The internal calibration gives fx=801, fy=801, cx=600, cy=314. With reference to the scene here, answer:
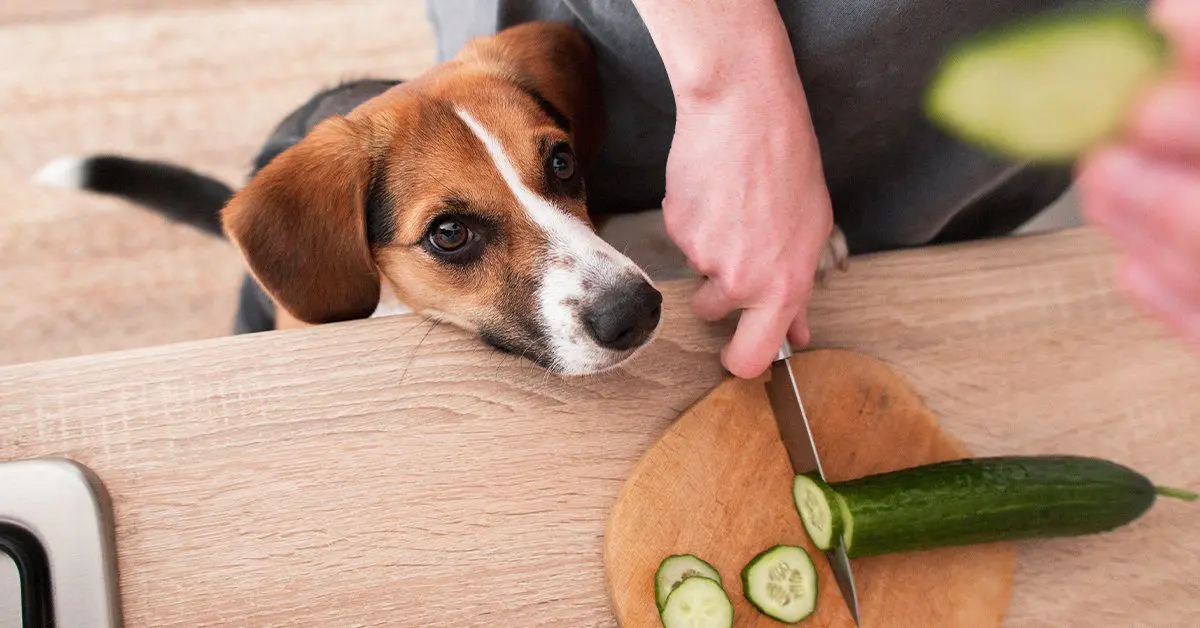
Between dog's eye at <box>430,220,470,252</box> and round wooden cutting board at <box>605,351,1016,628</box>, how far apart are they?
46cm

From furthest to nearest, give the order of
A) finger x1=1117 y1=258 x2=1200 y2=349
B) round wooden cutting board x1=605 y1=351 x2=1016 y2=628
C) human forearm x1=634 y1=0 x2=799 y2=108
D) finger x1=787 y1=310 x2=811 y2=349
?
finger x1=787 y1=310 x2=811 y2=349 → round wooden cutting board x1=605 y1=351 x2=1016 y2=628 → human forearm x1=634 y1=0 x2=799 y2=108 → finger x1=1117 y1=258 x2=1200 y2=349

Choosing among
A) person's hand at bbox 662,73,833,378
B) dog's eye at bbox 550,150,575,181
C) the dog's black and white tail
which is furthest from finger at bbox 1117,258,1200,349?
the dog's black and white tail

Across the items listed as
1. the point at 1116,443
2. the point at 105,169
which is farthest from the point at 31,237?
the point at 1116,443

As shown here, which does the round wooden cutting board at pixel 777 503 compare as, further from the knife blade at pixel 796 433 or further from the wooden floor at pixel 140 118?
the wooden floor at pixel 140 118

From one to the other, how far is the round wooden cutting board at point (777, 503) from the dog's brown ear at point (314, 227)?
56 cm

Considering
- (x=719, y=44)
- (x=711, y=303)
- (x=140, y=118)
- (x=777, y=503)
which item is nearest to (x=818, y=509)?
(x=777, y=503)

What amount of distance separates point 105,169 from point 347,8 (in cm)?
115

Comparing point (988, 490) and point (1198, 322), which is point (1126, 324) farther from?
point (1198, 322)

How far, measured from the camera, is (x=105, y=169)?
168 cm

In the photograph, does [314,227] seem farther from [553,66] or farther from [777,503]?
[777,503]

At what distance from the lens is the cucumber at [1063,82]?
0.44 metres

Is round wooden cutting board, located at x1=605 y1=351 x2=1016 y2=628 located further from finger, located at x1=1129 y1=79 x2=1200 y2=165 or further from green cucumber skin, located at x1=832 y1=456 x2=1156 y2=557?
finger, located at x1=1129 y1=79 x2=1200 y2=165

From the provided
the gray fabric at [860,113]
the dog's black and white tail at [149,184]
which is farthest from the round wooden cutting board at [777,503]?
the dog's black and white tail at [149,184]

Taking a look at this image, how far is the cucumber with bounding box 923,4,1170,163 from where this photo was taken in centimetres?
44
